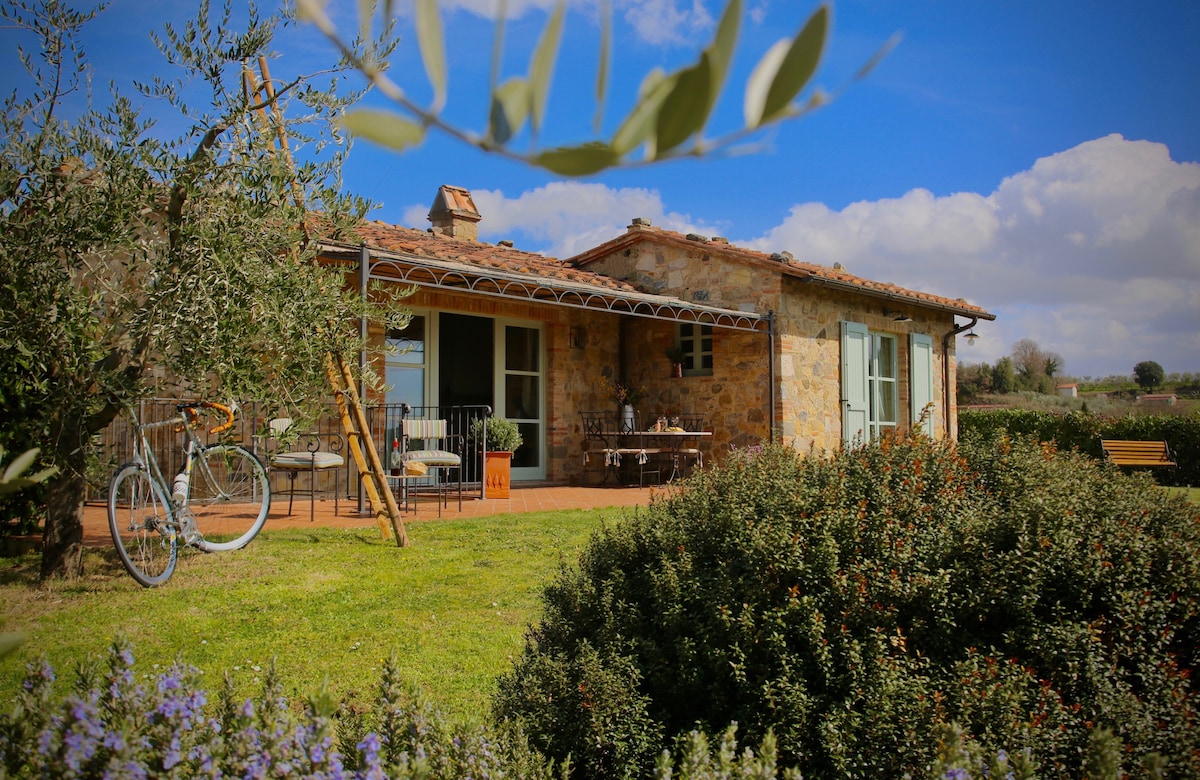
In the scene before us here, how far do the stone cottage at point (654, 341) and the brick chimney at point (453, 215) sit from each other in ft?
0.08

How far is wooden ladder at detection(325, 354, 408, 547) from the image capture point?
5.46m

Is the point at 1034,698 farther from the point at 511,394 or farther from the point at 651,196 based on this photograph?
the point at 511,394

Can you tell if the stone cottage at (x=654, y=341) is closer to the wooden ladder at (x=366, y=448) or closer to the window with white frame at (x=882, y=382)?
the window with white frame at (x=882, y=382)

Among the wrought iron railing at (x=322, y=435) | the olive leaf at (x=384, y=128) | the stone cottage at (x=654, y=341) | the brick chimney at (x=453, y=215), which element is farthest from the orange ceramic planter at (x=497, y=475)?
the olive leaf at (x=384, y=128)

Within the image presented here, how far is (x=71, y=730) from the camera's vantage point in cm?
137

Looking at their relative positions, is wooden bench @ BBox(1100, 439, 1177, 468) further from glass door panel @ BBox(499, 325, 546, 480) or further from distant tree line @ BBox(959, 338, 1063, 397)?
distant tree line @ BBox(959, 338, 1063, 397)

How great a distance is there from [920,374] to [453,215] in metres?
8.69

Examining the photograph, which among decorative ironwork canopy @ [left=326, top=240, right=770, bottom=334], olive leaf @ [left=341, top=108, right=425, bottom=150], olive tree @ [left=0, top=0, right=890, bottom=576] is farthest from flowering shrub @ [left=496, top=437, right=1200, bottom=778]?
decorative ironwork canopy @ [left=326, top=240, right=770, bottom=334]

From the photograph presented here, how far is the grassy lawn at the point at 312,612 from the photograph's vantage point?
3268mm

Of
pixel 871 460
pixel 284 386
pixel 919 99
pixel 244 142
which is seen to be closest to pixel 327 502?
pixel 284 386

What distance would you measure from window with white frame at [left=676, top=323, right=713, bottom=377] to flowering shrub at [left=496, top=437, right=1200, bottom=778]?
9.40m

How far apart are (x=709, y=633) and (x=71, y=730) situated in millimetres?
1576

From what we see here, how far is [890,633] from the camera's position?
2.21 m

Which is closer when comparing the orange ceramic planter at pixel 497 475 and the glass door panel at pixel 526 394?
the orange ceramic planter at pixel 497 475
